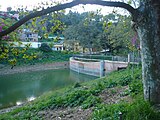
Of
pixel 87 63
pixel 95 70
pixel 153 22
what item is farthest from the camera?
pixel 87 63

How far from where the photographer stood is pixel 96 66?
A: 2862cm

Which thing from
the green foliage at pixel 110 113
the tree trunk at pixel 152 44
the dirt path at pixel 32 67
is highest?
the tree trunk at pixel 152 44

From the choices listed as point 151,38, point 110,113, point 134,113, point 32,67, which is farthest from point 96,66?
point 134,113

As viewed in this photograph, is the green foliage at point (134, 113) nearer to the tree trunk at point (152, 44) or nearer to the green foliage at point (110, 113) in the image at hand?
the green foliage at point (110, 113)

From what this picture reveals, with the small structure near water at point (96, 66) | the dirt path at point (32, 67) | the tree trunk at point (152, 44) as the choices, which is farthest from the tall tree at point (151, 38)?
the dirt path at point (32, 67)

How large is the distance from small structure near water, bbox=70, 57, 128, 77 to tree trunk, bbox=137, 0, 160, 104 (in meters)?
19.1

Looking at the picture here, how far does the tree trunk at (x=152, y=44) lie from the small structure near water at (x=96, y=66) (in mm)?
19059

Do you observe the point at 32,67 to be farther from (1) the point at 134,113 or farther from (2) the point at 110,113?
(1) the point at 134,113

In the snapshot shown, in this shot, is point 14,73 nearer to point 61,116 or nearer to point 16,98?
point 16,98

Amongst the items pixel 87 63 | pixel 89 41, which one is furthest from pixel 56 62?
pixel 87 63

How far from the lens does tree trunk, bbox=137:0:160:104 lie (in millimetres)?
3760

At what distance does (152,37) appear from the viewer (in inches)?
148

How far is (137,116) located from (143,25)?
157 cm

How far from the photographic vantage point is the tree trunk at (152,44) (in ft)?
12.3
